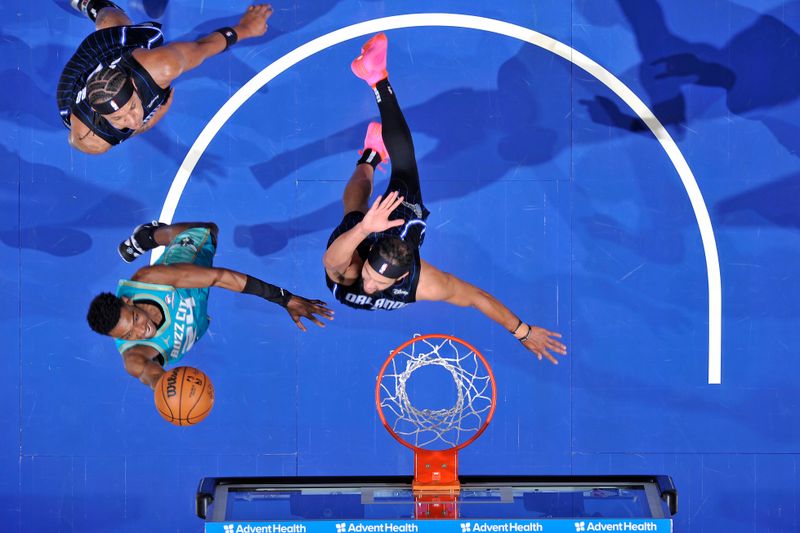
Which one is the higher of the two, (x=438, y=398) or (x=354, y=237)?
(x=354, y=237)

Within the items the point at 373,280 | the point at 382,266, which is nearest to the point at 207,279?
the point at 373,280

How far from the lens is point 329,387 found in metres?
8.38

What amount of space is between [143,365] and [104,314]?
639mm

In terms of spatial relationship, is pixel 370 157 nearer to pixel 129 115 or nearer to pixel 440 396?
pixel 129 115

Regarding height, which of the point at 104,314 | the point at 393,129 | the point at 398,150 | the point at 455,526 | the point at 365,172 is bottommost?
the point at 455,526

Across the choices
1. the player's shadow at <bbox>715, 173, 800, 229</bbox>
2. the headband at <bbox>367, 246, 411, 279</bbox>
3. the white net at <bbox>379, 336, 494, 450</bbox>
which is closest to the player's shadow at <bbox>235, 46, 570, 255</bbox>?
the white net at <bbox>379, 336, 494, 450</bbox>

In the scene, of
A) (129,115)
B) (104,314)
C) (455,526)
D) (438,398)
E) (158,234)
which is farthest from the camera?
(438,398)

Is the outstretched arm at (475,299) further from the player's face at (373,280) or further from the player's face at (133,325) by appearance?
the player's face at (133,325)

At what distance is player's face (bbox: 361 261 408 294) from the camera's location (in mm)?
6547

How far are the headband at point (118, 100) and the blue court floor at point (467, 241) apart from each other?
4.57ft

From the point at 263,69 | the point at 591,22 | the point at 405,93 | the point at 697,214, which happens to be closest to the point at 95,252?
the point at 263,69

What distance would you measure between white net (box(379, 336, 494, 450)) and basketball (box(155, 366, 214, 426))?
6.42 ft

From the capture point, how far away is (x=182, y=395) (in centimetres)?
643

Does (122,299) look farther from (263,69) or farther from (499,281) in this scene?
(499,281)
